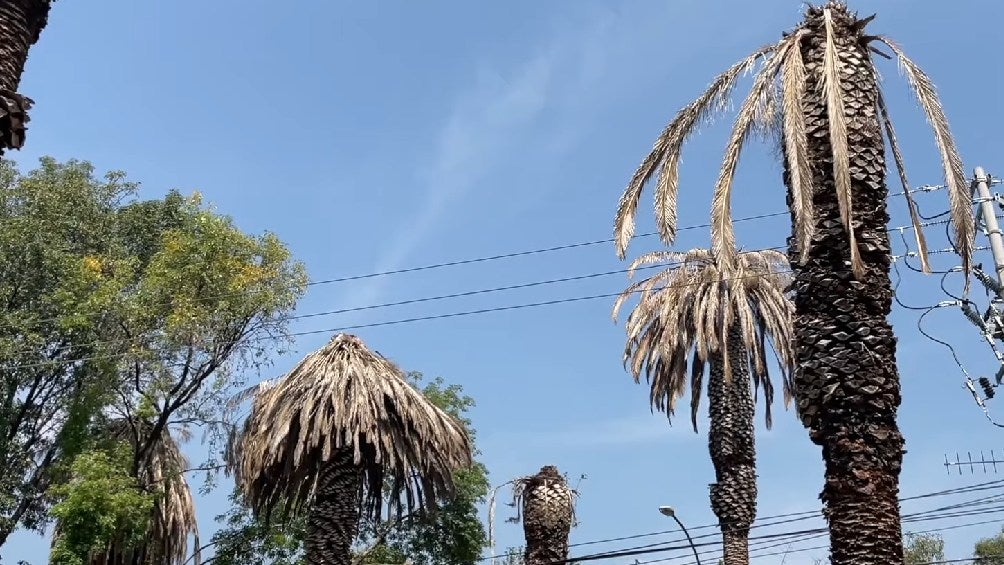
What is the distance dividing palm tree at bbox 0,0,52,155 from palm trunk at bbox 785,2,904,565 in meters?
6.99

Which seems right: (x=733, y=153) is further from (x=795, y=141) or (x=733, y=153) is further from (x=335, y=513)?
(x=335, y=513)

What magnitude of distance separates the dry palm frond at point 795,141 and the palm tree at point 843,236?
0.02 m

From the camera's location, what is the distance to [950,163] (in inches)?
471

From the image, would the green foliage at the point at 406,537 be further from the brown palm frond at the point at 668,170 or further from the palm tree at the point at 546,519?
the brown palm frond at the point at 668,170

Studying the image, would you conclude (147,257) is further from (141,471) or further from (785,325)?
(785,325)

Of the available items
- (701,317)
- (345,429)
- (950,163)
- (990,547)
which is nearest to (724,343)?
(701,317)

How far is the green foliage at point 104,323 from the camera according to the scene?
26.8m

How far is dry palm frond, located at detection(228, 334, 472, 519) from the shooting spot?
66.4 ft

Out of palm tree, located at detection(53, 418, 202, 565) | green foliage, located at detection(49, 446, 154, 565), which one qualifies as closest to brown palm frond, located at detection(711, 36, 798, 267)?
green foliage, located at detection(49, 446, 154, 565)

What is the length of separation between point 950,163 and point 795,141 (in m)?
2.33

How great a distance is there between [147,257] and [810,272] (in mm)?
25119

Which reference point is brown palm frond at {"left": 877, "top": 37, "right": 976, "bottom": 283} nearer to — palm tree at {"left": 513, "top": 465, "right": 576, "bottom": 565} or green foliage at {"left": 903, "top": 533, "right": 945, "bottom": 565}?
palm tree at {"left": 513, "top": 465, "right": 576, "bottom": 565}

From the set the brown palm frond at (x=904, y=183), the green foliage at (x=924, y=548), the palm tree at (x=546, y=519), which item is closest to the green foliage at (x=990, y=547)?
the green foliage at (x=924, y=548)

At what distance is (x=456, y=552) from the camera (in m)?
31.2
